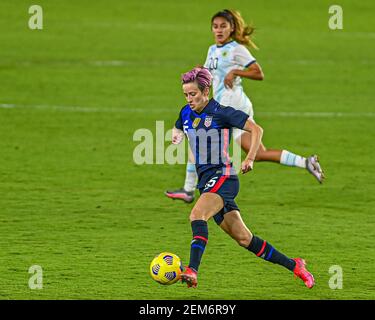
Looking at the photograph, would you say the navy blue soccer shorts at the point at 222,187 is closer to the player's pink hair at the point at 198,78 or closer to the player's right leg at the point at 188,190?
the player's pink hair at the point at 198,78

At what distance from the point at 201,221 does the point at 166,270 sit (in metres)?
0.55

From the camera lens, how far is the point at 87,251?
12.2 metres

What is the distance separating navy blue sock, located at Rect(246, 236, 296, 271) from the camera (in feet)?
34.3

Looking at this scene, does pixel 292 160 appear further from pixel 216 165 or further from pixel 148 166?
pixel 148 166

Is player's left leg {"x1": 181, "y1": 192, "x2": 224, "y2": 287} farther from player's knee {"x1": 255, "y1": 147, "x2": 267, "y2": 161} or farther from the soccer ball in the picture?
player's knee {"x1": 255, "y1": 147, "x2": 267, "y2": 161}

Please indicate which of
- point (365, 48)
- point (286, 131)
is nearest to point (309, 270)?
point (286, 131)

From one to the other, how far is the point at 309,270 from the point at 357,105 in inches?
496

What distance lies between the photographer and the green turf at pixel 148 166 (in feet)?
37.3

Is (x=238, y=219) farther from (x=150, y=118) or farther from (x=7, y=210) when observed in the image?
(x=150, y=118)

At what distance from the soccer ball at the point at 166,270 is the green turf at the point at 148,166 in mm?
293

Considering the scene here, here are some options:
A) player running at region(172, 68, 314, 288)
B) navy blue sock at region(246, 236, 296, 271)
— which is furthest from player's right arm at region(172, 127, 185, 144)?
navy blue sock at region(246, 236, 296, 271)

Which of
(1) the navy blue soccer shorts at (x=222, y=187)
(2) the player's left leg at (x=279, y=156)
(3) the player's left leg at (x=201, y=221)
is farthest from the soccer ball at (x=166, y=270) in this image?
(2) the player's left leg at (x=279, y=156)

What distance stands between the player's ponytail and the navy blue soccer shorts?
13.0ft

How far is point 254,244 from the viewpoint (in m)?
10.5
